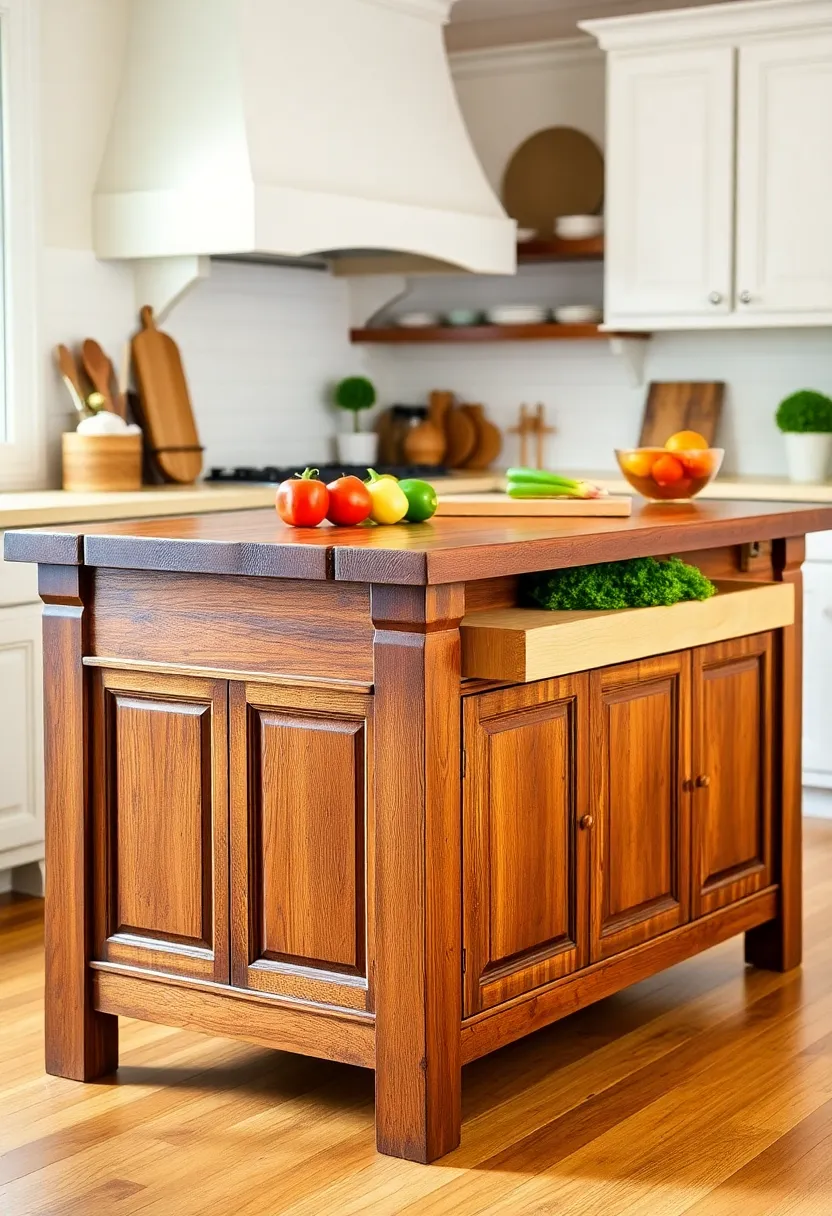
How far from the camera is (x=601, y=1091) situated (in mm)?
2975

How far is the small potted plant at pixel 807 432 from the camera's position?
5496 mm

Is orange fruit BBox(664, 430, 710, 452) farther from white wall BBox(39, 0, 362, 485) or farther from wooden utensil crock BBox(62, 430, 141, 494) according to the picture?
white wall BBox(39, 0, 362, 485)

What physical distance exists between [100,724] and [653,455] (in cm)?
137

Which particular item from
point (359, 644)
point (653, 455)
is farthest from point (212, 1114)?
point (653, 455)

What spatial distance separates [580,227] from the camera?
19.5ft

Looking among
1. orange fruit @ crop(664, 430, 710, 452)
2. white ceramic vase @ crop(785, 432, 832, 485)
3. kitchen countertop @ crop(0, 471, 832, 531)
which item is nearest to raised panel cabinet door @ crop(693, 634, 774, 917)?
orange fruit @ crop(664, 430, 710, 452)

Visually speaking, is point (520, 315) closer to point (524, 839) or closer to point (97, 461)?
point (97, 461)

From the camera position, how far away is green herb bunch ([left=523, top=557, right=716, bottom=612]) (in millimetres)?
2975

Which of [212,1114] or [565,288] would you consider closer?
[212,1114]

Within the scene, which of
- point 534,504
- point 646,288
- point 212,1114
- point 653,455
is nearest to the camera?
point 212,1114

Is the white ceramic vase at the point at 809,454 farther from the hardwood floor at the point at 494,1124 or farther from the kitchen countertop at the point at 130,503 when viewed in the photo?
the hardwood floor at the point at 494,1124

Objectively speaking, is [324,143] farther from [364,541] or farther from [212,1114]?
[212,1114]

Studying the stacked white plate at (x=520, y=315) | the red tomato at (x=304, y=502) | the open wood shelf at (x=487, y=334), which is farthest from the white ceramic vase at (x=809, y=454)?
the red tomato at (x=304, y=502)

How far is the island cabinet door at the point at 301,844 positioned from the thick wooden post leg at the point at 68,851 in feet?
1.04
